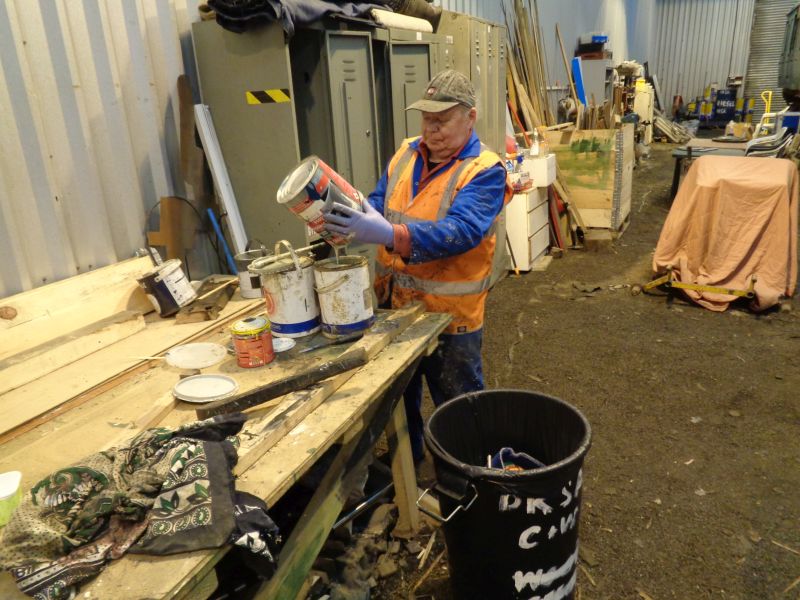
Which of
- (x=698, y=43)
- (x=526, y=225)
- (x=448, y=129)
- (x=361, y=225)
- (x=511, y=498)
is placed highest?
(x=698, y=43)

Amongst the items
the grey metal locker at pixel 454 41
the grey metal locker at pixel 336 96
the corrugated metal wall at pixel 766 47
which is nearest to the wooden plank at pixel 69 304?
the grey metal locker at pixel 336 96

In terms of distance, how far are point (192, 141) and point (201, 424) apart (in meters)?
1.93

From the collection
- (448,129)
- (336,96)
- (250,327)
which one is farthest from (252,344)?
(336,96)

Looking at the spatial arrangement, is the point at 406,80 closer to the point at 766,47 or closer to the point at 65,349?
the point at 65,349

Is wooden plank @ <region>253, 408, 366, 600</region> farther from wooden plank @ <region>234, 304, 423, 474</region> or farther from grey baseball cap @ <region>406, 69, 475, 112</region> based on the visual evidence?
grey baseball cap @ <region>406, 69, 475, 112</region>

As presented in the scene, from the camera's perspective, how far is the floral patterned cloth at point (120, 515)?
103 cm

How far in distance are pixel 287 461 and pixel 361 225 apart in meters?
0.79

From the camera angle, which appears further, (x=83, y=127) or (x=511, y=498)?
(x=83, y=127)

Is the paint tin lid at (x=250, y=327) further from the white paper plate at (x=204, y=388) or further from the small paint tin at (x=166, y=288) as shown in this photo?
the small paint tin at (x=166, y=288)

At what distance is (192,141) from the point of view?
288 centimetres

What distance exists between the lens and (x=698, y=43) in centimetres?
1708

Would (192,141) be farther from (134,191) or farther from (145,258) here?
(145,258)

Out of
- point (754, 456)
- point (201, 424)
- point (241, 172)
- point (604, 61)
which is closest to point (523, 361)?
point (754, 456)

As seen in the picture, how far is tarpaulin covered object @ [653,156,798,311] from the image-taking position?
4457mm
